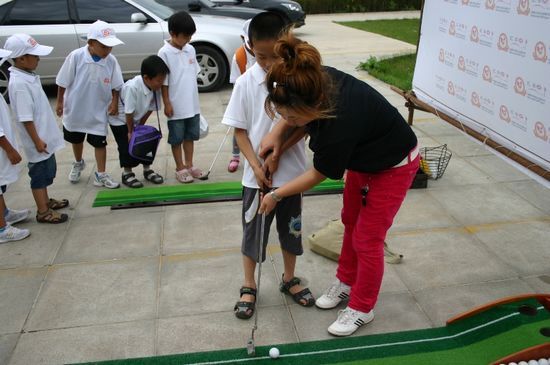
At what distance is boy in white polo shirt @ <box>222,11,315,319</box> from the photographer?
280 cm

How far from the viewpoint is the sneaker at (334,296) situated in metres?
3.36

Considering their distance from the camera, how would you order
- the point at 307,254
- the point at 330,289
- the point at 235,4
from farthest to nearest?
the point at 235,4 → the point at 307,254 → the point at 330,289

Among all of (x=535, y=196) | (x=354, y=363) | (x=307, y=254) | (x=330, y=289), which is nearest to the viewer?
(x=354, y=363)

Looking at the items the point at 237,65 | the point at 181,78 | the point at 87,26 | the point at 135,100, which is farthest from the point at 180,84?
the point at 87,26

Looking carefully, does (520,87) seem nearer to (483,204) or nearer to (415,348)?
(483,204)

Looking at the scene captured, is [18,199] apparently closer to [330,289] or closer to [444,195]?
[330,289]

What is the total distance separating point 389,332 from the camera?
3148mm

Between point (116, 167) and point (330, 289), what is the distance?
332cm

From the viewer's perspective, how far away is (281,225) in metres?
3.22

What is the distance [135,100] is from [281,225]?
236 cm

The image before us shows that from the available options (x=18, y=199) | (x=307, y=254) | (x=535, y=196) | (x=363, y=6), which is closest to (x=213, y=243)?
(x=307, y=254)

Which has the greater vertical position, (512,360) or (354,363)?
(512,360)

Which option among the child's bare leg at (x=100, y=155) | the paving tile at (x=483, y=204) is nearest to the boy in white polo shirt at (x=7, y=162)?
the child's bare leg at (x=100, y=155)

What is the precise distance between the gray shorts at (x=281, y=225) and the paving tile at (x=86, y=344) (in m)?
0.79
